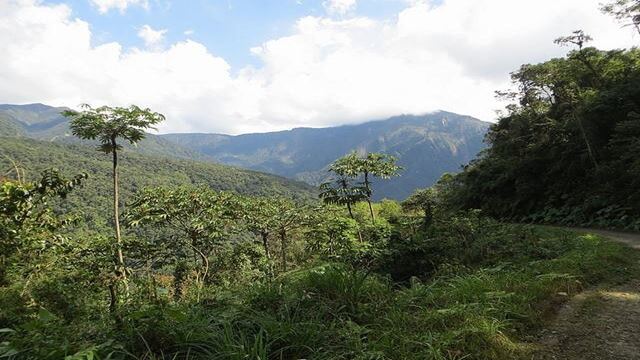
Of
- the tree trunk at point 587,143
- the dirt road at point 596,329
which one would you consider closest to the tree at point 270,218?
the tree trunk at point 587,143

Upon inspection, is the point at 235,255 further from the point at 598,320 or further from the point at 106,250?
the point at 598,320

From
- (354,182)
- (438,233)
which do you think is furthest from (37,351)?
(354,182)

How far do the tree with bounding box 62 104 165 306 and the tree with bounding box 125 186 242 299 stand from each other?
10.6 feet

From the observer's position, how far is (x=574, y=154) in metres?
25.5

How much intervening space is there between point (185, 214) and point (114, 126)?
5.61 metres

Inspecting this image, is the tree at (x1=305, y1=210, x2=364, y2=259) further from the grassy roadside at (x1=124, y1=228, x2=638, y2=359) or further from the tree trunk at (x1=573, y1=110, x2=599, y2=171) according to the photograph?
the tree trunk at (x1=573, y1=110, x2=599, y2=171)

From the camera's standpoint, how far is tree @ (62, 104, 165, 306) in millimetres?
12359

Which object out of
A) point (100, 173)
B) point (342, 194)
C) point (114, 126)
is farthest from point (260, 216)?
point (100, 173)

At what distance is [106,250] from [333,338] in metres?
11.2

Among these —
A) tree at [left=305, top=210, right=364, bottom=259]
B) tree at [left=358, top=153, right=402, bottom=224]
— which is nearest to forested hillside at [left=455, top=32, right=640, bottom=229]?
tree at [left=358, top=153, right=402, bottom=224]

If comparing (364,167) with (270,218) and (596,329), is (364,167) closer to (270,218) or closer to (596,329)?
(270,218)

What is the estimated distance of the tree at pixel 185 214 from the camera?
16584 millimetres

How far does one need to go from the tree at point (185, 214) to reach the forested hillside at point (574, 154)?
16300 mm

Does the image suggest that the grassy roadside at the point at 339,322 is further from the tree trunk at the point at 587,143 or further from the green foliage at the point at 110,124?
the tree trunk at the point at 587,143
